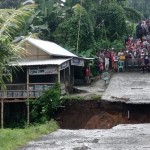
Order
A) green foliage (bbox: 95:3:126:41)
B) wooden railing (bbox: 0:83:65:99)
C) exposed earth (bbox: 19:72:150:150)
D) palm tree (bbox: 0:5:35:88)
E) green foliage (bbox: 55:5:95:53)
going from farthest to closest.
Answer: green foliage (bbox: 95:3:126:41) < green foliage (bbox: 55:5:95:53) < wooden railing (bbox: 0:83:65:99) < palm tree (bbox: 0:5:35:88) < exposed earth (bbox: 19:72:150:150)

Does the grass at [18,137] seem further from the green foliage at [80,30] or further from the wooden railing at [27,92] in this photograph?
the green foliage at [80,30]

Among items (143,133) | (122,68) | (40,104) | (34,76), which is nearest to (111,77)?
(122,68)

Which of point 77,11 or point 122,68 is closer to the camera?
point 122,68

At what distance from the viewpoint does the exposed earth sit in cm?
1358

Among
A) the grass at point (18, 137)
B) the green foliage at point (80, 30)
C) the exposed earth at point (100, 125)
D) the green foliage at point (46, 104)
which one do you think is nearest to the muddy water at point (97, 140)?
the exposed earth at point (100, 125)

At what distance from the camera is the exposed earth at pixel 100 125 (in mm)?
13578

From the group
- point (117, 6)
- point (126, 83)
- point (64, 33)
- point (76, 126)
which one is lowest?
point (76, 126)

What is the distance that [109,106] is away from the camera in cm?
2158

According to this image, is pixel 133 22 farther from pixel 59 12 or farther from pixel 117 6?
pixel 59 12

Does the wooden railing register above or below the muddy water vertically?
above

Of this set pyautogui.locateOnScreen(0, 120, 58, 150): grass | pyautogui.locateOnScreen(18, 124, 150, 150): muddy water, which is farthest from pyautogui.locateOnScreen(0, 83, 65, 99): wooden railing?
pyautogui.locateOnScreen(18, 124, 150, 150): muddy water

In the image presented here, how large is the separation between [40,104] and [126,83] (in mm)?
6009

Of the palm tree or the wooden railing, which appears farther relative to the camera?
the wooden railing

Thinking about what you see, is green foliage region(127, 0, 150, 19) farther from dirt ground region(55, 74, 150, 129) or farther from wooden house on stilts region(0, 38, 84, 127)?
dirt ground region(55, 74, 150, 129)
